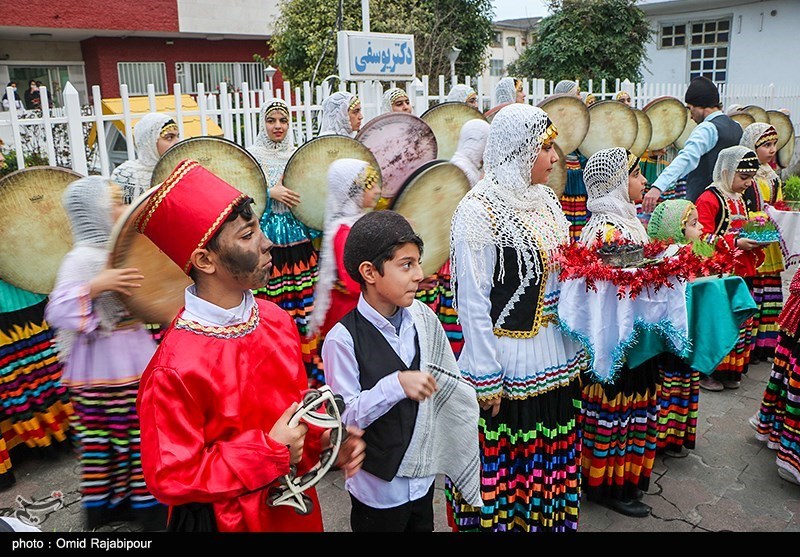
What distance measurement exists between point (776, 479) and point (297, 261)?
348 cm

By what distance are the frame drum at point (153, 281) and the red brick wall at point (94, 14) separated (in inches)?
781

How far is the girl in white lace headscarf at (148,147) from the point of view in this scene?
4512 millimetres

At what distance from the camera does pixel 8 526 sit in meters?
1.37

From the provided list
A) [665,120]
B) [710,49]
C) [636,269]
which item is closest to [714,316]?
[636,269]

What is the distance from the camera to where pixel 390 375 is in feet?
7.18

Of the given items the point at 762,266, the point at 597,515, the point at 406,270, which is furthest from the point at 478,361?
the point at 762,266

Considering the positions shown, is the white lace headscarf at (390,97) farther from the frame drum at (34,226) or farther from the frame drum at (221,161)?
the frame drum at (34,226)

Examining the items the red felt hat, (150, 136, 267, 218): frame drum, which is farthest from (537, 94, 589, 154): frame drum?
the red felt hat

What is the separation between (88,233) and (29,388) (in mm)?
1729

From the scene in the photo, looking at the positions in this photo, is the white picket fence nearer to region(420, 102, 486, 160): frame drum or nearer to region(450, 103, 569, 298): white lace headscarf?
region(420, 102, 486, 160): frame drum

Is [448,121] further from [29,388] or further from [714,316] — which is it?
[29,388]

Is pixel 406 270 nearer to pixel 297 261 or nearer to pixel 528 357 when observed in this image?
pixel 528 357

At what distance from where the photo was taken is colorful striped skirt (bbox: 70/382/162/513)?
11.0ft

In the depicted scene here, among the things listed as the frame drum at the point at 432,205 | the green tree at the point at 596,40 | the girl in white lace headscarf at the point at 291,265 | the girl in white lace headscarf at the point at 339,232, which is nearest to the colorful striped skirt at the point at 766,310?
the frame drum at the point at 432,205
